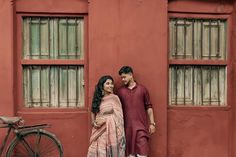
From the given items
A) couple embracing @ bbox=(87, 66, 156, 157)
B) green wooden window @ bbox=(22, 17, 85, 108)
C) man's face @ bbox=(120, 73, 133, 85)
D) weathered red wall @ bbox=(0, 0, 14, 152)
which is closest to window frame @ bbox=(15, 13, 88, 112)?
green wooden window @ bbox=(22, 17, 85, 108)

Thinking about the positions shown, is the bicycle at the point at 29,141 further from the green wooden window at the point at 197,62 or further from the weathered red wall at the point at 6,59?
the green wooden window at the point at 197,62

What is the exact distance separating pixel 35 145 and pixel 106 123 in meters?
1.29

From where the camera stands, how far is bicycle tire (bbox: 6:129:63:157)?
626cm

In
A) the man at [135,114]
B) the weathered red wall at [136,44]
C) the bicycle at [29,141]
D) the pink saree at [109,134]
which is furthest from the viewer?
the weathered red wall at [136,44]

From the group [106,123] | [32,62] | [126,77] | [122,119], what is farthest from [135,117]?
[32,62]

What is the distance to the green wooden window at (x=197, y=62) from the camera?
693 centimetres

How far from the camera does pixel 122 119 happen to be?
6.24m

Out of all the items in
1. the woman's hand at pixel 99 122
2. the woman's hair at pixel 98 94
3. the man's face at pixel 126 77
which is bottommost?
the woman's hand at pixel 99 122

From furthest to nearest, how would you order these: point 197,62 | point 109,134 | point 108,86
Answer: point 197,62 < point 108,86 < point 109,134

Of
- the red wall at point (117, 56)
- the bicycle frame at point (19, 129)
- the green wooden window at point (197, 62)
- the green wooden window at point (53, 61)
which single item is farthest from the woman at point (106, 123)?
the green wooden window at point (197, 62)

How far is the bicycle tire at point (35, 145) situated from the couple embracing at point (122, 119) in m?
0.66

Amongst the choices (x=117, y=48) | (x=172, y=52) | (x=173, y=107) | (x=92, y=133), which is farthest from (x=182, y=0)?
(x=92, y=133)

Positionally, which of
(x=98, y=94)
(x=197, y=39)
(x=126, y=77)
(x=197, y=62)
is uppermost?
(x=197, y=39)

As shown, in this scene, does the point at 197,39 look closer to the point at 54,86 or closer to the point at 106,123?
the point at 106,123
